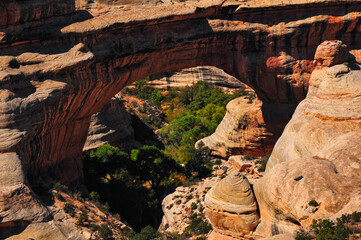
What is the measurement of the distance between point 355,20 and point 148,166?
58.0 ft

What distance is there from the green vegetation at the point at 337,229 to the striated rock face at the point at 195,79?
47.7 meters

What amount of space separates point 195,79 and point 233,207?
45.9 metres

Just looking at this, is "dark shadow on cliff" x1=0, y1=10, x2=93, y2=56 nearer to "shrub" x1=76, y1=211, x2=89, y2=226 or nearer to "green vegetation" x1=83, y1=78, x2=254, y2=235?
"shrub" x1=76, y1=211, x2=89, y2=226

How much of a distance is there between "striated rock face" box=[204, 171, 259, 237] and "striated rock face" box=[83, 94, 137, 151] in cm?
2314

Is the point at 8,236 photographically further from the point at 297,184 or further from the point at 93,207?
the point at 297,184

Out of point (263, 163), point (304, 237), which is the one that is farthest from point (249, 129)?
point (304, 237)

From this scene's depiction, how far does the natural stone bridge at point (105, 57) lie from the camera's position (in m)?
25.8

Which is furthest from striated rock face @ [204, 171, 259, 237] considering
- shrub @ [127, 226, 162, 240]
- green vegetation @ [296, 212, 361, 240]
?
shrub @ [127, 226, 162, 240]

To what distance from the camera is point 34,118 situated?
2652cm

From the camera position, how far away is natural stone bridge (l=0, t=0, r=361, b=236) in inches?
1014

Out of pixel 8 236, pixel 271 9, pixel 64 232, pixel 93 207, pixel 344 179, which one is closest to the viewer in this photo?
pixel 344 179

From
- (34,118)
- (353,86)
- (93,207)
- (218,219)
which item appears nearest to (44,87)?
(34,118)

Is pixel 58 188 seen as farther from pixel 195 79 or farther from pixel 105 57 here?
pixel 195 79

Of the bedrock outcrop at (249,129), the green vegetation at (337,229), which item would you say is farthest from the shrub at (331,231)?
the bedrock outcrop at (249,129)
